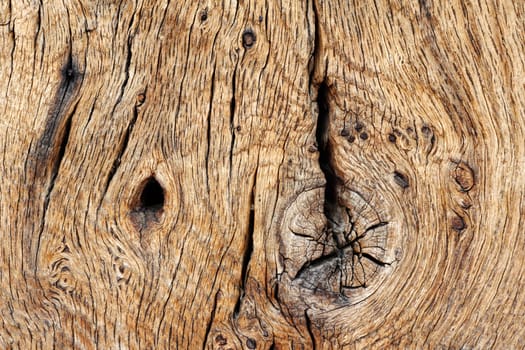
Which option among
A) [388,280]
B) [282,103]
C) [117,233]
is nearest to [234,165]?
[282,103]

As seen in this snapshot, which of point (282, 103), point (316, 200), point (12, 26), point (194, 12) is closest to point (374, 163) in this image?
point (316, 200)

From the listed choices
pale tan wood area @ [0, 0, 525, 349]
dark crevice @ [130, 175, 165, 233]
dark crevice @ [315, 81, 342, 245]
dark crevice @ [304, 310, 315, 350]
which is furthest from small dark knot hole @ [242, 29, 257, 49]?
dark crevice @ [304, 310, 315, 350]

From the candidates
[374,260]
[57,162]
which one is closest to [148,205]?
[57,162]

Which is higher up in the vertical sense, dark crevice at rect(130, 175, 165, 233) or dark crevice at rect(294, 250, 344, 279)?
dark crevice at rect(130, 175, 165, 233)

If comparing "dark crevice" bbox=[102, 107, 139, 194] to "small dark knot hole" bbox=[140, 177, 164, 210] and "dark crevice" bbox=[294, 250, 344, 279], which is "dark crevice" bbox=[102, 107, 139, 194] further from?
"dark crevice" bbox=[294, 250, 344, 279]

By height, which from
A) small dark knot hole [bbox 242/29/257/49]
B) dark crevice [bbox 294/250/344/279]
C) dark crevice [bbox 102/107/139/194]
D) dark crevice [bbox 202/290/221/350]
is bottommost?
dark crevice [bbox 202/290/221/350]

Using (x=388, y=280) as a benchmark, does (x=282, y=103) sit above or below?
above

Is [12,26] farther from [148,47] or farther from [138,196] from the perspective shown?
[138,196]

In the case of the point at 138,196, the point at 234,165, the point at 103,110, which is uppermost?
the point at 103,110

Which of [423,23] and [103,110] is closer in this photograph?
[423,23]
